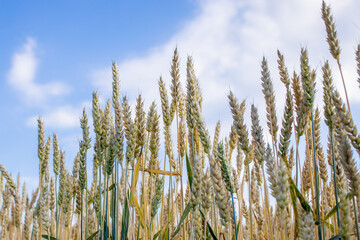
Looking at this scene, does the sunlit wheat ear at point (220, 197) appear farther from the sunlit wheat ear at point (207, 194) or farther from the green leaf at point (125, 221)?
the green leaf at point (125, 221)

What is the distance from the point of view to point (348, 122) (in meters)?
1.74

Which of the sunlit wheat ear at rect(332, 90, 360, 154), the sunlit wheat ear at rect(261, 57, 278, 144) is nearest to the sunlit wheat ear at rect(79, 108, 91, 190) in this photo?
the sunlit wheat ear at rect(261, 57, 278, 144)

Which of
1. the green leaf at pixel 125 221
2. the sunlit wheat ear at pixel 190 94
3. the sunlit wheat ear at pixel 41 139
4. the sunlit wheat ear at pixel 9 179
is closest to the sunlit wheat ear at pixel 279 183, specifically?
the sunlit wheat ear at pixel 190 94

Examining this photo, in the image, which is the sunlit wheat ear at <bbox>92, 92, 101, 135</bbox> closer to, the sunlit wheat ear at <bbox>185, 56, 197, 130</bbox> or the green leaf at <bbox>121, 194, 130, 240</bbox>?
the green leaf at <bbox>121, 194, 130, 240</bbox>

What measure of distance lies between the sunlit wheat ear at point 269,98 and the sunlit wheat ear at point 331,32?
1.46ft

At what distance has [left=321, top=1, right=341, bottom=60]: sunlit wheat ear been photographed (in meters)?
2.21

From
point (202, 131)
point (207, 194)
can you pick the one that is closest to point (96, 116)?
point (202, 131)

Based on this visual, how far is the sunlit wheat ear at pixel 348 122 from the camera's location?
1721 millimetres

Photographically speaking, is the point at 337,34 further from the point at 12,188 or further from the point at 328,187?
the point at 12,188

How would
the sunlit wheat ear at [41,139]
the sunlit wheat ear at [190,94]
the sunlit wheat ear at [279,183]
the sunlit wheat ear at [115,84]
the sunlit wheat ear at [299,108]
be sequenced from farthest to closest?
the sunlit wheat ear at [41,139] → the sunlit wheat ear at [115,84] → the sunlit wheat ear at [190,94] → the sunlit wheat ear at [299,108] → the sunlit wheat ear at [279,183]

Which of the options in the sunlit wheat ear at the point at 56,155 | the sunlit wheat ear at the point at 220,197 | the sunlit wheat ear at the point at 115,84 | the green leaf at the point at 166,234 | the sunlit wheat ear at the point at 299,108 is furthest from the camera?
the sunlit wheat ear at the point at 56,155

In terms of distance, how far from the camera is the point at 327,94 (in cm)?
209

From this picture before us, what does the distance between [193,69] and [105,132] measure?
2.81 ft

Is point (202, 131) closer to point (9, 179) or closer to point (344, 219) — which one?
point (344, 219)
